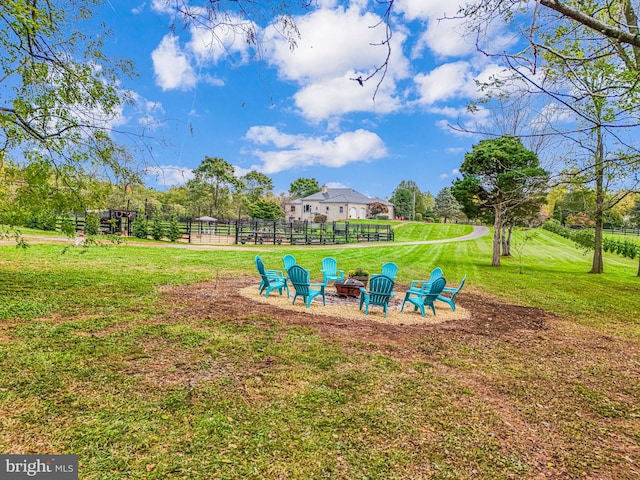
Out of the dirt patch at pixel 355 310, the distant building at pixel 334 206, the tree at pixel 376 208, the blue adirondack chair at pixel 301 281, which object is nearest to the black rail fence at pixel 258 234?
the dirt patch at pixel 355 310

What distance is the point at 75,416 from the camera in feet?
8.96

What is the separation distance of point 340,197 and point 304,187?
72.0 ft

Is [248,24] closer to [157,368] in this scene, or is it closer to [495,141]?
[157,368]

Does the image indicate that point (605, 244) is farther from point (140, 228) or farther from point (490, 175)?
point (140, 228)

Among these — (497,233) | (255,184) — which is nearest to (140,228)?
(497,233)

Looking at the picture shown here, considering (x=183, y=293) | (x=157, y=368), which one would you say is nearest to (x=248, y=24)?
(x=157, y=368)

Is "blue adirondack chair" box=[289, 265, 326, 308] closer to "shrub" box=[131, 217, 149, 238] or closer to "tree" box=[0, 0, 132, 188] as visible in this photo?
"tree" box=[0, 0, 132, 188]

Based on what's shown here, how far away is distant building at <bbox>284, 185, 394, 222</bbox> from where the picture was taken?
182 feet

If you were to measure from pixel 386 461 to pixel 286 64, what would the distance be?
302 centimetres

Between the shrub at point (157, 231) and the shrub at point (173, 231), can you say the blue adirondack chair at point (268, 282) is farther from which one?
the shrub at point (157, 231)

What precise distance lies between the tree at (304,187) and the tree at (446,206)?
982 inches

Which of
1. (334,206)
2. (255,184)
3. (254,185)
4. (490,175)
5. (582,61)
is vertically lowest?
(582,61)

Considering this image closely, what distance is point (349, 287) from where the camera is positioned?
26.7ft

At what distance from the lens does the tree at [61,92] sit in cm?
596
